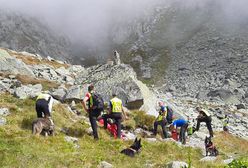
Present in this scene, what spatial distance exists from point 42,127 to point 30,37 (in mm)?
108430

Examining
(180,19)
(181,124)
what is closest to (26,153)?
(181,124)

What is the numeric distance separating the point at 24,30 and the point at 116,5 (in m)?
35.3

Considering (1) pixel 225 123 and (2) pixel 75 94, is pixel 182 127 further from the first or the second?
(1) pixel 225 123

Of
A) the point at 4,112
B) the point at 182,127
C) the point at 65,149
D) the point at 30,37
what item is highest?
the point at 30,37

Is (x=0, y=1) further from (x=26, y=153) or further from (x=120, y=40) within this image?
(x=26, y=153)

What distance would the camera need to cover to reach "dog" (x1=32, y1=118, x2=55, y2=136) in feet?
53.0

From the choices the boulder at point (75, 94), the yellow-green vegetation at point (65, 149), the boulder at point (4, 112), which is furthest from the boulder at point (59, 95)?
the boulder at point (4, 112)

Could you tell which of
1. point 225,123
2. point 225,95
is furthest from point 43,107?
point 225,95

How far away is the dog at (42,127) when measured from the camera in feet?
53.0

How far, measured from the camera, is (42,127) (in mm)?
16438

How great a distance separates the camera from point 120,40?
127 meters

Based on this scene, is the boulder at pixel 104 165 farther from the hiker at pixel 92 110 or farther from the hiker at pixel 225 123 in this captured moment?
the hiker at pixel 225 123

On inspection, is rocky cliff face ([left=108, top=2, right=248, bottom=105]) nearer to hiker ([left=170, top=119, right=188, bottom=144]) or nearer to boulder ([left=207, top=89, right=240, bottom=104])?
boulder ([left=207, top=89, right=240, bottom=104])

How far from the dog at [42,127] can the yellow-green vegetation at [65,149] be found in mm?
398
